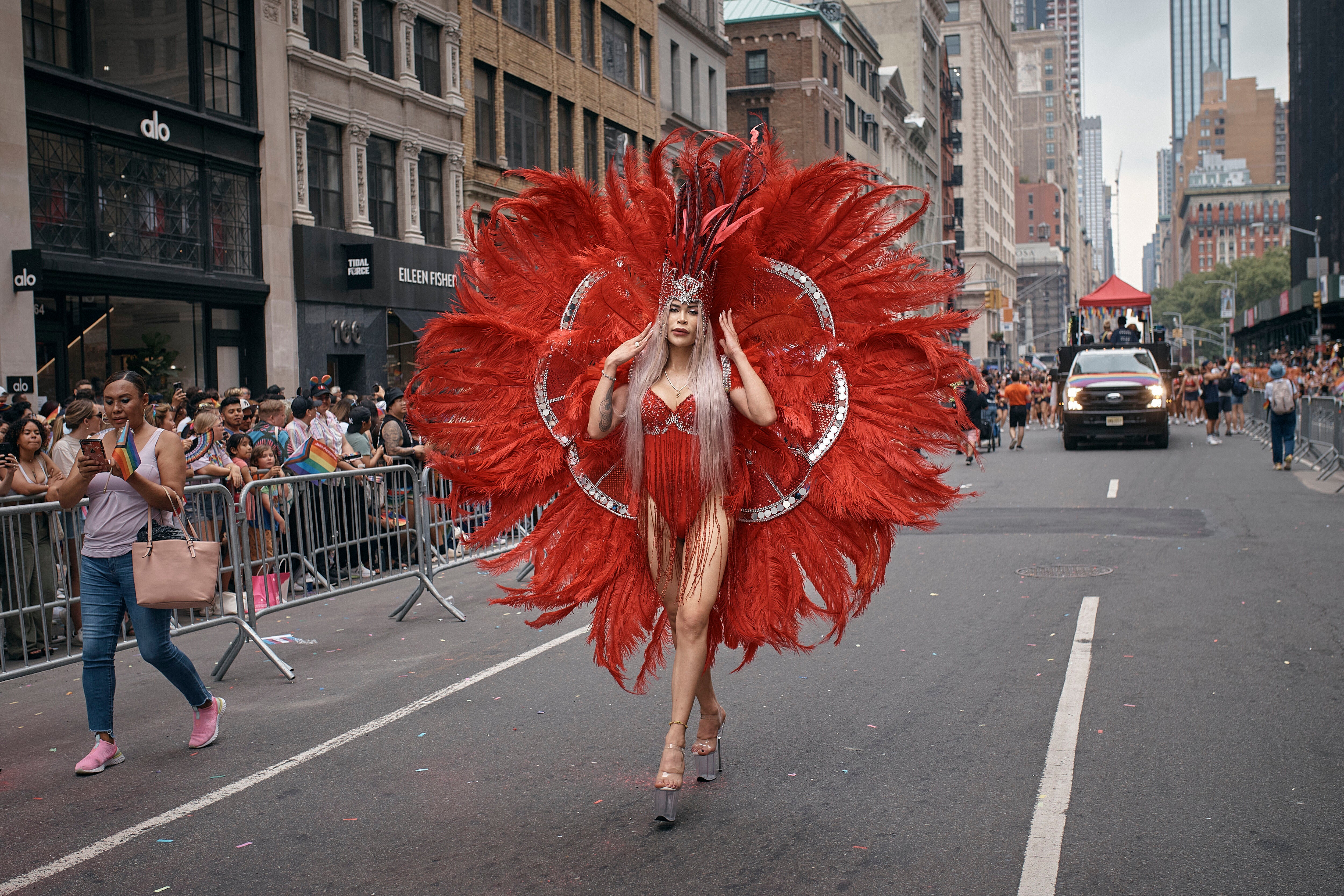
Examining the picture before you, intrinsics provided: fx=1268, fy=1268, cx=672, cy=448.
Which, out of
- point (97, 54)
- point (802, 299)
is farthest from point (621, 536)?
point (97, 54)

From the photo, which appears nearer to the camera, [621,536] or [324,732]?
[621,536]

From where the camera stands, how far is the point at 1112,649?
7785 millimetres

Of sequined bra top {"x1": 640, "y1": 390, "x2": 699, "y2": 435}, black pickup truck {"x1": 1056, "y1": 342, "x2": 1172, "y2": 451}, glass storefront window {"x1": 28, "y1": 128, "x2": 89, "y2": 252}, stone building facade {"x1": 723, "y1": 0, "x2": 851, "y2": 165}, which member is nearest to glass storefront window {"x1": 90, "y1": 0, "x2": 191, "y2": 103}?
glass storefront window {"x1": 28, "y1": 128, "x2": 89, "y2": 252}

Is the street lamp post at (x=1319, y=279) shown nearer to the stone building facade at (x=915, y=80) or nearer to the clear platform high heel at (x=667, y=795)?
the stone building facade at (x=915, y=80)

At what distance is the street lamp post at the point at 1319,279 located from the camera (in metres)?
57.3

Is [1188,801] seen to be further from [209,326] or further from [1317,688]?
[209,326]

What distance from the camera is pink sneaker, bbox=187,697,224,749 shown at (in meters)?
6.31

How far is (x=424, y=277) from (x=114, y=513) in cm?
2279

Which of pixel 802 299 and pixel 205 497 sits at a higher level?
pixel 802 299

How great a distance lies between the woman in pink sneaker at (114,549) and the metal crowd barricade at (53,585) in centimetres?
83

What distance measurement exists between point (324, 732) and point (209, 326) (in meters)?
17.2

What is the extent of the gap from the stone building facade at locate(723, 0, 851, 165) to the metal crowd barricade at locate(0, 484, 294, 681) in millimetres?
52412

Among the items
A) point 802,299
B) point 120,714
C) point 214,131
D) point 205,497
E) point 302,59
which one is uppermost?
point 302,59

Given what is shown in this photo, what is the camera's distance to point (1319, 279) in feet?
201
